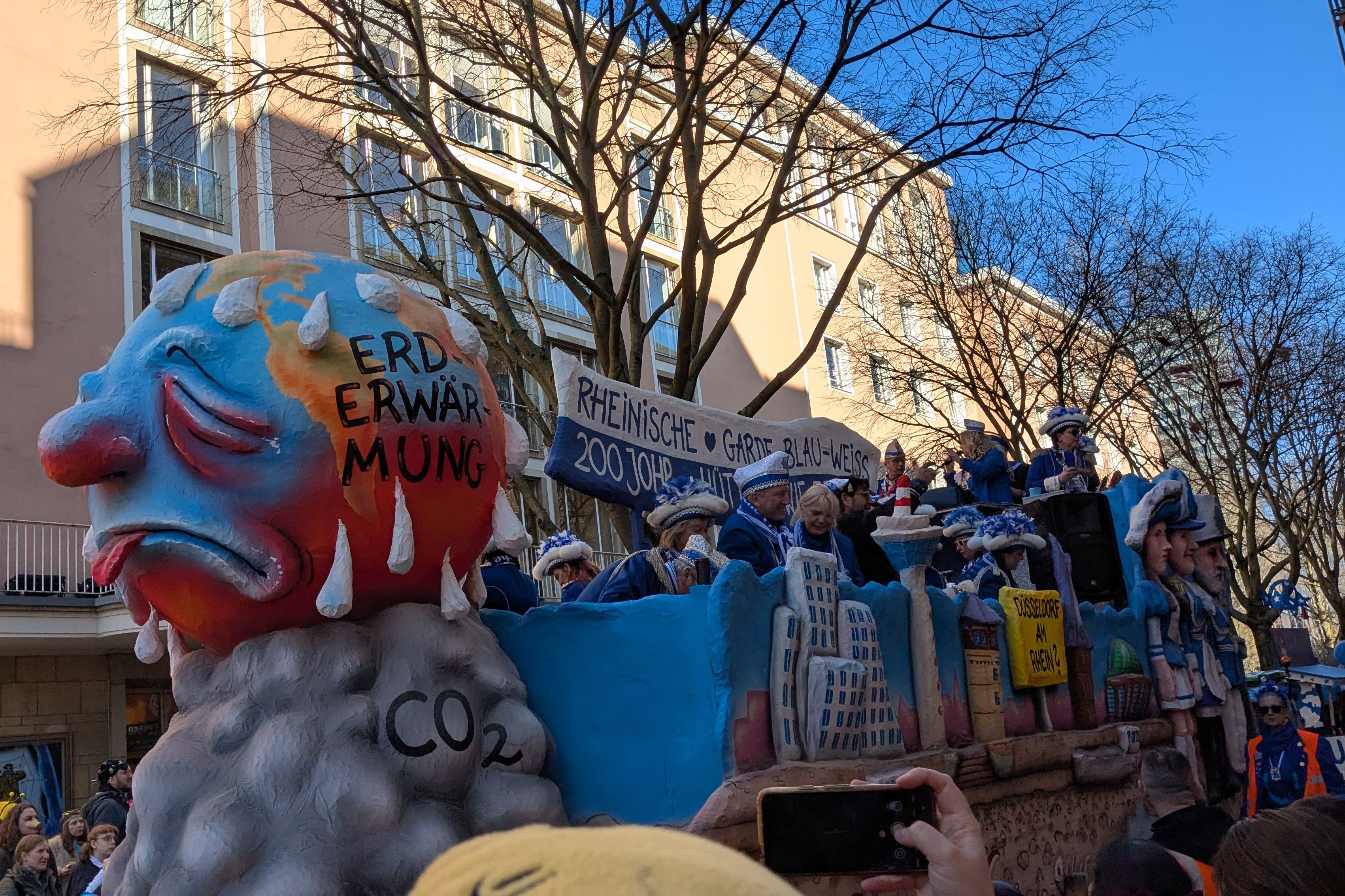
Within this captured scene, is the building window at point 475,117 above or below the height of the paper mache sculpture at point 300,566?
above

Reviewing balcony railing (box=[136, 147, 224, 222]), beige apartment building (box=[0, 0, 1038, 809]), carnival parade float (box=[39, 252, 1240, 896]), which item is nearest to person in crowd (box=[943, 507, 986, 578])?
carnival parade float (box=[39, 252, 1240, 896])

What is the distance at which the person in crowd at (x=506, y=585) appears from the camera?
511 cm

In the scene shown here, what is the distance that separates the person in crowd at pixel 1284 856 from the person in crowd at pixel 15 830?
21.7 feet

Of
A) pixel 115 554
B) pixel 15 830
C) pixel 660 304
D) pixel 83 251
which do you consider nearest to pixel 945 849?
pixel 115 554

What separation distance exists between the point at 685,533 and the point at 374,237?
14.1 meters

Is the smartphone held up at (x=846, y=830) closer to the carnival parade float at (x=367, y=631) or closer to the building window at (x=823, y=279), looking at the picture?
the carnival parade float at (x=367, y=631)

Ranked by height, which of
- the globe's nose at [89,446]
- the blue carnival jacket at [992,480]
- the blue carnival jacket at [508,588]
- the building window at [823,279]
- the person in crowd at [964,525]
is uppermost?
the building window at [823,279]

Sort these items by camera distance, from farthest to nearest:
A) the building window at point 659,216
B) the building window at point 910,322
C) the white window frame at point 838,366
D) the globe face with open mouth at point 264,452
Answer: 1. the white window frame at point 838,366
2. the building window at point 910,322
3. the building window at point 659,216
4. the globe face with open mouth at point 264,452

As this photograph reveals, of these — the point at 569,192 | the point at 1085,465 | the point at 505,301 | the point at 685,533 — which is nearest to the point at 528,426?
the point at 569,192

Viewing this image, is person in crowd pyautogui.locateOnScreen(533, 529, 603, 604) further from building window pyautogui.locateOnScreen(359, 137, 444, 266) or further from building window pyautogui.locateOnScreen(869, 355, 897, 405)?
building window pyautogui.locateOnScreen(869, 355, 897, 405)

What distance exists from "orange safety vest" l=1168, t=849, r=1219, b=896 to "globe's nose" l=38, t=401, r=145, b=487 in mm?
3258

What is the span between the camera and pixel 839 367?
28.1 metres

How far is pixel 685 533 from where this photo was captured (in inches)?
216

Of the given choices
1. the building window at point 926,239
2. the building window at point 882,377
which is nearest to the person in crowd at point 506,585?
the building window at point 926,239
